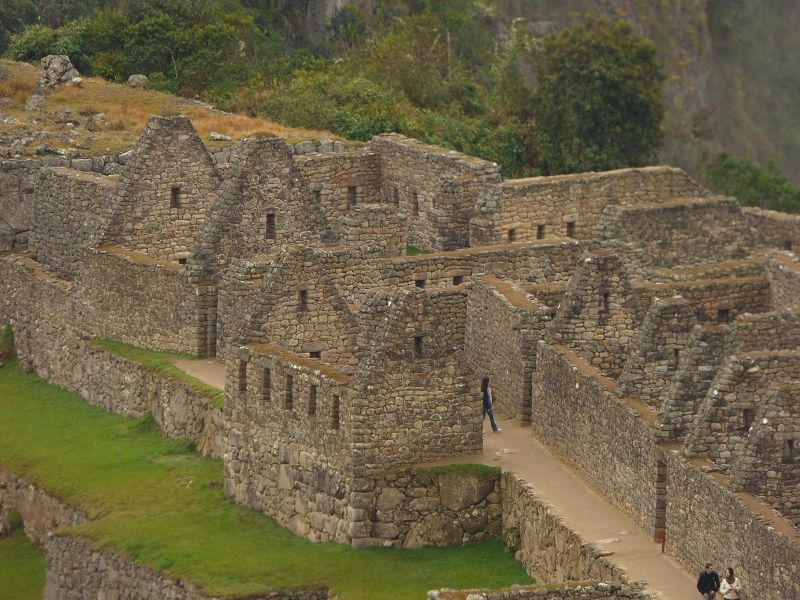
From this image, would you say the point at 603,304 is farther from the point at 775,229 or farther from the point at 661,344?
the point at 775,229

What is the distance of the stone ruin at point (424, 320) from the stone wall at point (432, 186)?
0.16 feet

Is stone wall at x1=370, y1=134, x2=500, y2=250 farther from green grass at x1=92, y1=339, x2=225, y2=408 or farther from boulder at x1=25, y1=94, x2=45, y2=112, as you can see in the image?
boulder at x1=25, y1=94, x2=45, y2=112

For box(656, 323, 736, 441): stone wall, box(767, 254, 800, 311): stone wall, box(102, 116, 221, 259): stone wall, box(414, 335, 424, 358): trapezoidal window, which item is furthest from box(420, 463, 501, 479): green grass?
box(102, 116, 221, 259): stone wall

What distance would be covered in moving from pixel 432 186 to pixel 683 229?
14.8ft

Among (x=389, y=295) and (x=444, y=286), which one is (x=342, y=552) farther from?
(x=444, y=286)

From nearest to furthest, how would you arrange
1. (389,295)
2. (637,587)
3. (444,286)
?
(637,587), (389,295), (444,286)

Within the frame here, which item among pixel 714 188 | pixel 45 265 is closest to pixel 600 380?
pixel 45 265

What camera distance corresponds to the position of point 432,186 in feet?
197

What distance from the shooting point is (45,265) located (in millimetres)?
59531

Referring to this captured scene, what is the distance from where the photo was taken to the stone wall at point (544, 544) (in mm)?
43219

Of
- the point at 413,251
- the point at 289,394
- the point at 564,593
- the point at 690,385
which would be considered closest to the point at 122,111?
the point at 413,251

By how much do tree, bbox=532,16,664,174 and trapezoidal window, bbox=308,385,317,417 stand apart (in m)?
21.6

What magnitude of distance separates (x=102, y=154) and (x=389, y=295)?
1284cm

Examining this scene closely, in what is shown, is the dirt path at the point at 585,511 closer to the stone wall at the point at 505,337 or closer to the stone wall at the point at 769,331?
the stone wall at the point at 505,337
